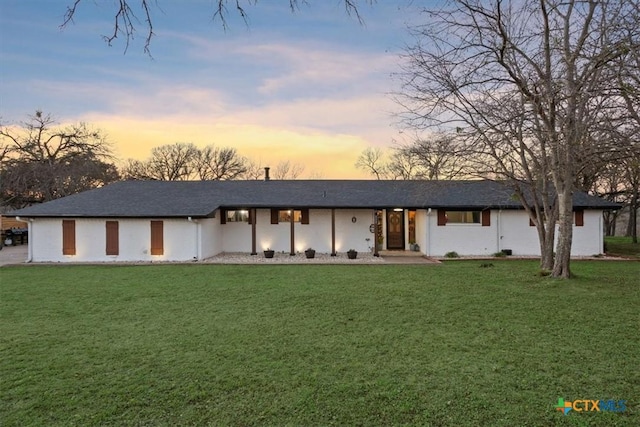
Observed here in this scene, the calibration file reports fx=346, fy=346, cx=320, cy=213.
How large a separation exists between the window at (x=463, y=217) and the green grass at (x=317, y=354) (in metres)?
7.15

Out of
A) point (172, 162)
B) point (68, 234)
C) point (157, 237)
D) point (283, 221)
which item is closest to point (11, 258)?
point (68, 234)

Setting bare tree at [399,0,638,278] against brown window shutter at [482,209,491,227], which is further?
brown window shutter at [482,209,491,227]

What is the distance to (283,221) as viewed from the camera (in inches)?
652

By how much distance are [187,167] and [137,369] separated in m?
34.9

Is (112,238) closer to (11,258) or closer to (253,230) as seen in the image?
(11,258)

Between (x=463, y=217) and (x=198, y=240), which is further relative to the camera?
(x=463, y=217)

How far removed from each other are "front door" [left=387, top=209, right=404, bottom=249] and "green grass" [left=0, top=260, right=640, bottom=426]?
29.3 ft

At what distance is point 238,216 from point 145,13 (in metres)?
14.3

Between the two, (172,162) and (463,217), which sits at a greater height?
(172,162)

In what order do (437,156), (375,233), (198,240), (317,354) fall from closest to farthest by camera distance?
(317,354) → (437,156) → (198,240) → (375,233)

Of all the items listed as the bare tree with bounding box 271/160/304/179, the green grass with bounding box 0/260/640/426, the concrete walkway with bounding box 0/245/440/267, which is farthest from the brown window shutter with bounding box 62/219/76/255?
the bare tree with bounding box 271/160/304/179

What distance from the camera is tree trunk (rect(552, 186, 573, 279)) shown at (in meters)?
9.41

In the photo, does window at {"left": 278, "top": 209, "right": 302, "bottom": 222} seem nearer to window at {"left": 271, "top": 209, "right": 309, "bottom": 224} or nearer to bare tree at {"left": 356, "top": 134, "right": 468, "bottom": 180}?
window at {"left": 271, "top": 209, "right": 309, "bottom": 224}

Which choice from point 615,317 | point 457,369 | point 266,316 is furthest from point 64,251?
point 615,317
